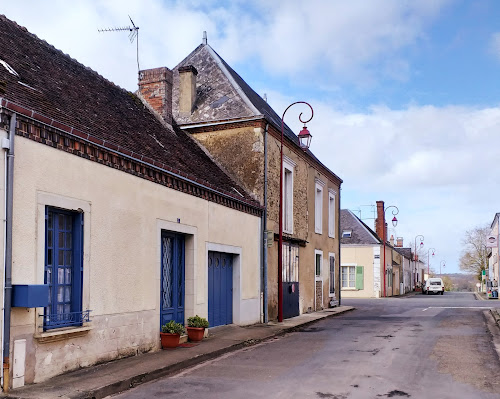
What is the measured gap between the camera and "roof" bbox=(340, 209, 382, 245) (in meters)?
39.4

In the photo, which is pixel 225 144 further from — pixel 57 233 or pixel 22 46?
pixel 57 233

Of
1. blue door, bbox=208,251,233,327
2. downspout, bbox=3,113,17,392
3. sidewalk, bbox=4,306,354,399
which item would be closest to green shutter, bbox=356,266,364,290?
blue door, bbox=208,251,233,327

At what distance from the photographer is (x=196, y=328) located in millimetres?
12055

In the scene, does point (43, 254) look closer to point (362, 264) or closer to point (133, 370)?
point (133, 370)

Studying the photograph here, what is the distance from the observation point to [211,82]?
61.1ft

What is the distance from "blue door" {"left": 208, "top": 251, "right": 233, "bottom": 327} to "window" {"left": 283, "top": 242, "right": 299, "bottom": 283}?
11.9ft

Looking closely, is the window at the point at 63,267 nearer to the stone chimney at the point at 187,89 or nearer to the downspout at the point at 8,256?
the downspout at the point at 8,256

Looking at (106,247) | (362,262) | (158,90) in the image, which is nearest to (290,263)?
(158,90)

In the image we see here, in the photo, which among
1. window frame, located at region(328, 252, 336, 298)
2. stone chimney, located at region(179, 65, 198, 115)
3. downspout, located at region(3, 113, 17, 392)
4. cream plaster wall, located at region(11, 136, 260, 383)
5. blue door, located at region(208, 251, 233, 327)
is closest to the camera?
downspout, located at region(3, 113, 17, 392)

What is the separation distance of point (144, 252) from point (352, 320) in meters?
10.3

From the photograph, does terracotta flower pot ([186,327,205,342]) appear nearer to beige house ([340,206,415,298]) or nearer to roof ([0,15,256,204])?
roof ([0,15,256,204])

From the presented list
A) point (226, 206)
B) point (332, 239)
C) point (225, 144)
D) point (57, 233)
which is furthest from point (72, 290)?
point (332, 239)

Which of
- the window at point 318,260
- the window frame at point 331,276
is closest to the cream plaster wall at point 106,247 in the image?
the window at point 318,260

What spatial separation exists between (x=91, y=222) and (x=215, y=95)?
9.76 m
